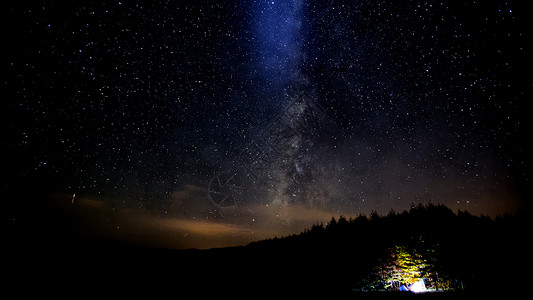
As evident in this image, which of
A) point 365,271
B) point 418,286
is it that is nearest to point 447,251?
point 418,286

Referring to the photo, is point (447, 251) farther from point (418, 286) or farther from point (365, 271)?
point (365, 271)

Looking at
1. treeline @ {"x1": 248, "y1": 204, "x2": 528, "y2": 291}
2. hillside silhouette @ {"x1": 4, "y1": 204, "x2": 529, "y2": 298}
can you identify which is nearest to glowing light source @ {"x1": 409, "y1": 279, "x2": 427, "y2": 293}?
hillside silhouette @ {"x1": 4, "y1": 204, "x2": 529, "y2": 298}

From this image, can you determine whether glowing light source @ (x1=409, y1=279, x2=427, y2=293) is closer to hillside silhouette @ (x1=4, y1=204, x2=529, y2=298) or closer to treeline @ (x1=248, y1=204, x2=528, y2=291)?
hillside silhouette @ (x1=4, y1=204, x2=529, y2=298)

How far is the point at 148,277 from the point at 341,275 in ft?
43.8

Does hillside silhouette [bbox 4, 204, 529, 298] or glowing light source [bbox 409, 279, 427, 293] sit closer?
hillside silhouette [bbox 4, 204, 529, 298]

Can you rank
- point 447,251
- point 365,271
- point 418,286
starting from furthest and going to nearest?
point 365,271 < point 418,286 < point 447,251

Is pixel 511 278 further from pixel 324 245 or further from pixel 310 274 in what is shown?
pixel 324 245

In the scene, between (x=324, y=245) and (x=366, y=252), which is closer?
(x=366, y=252)

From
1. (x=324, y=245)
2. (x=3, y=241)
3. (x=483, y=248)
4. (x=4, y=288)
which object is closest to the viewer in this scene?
(x=4, y=288)

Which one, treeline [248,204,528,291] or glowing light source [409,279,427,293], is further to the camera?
glowing light source [409,279,427,293]

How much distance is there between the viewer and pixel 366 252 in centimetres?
1589

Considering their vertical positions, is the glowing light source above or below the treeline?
below

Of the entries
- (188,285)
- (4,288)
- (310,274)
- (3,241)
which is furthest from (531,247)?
(3,241)

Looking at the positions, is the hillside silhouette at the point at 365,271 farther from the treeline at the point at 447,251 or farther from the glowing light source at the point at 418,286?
the glowing light source at the point at 418,286
